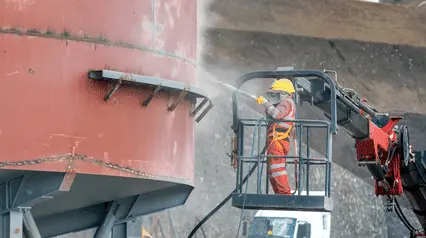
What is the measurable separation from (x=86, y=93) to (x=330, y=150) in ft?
9.57

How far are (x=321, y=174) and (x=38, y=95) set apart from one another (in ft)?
60.5

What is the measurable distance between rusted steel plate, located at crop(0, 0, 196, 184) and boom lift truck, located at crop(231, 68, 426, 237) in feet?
3.92

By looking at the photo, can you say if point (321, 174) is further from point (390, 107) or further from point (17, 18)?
point (17, 18)

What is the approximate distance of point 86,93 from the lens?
860 cm

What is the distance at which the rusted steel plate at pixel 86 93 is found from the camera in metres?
8.22

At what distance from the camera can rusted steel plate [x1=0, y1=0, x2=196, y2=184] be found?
822cm

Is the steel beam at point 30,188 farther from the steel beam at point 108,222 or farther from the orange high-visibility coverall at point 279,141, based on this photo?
the orange high-visibility coverall at point 279,141

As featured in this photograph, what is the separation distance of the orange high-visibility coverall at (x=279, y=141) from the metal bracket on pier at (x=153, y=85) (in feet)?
3.21

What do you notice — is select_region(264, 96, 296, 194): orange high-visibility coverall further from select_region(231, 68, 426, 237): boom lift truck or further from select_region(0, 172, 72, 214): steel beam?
select_region(0, 172, 72, 214): steel beam

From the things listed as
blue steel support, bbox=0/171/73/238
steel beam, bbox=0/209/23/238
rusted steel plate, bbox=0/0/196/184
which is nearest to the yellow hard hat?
rusted steel plate, bbox=0/0/196/184

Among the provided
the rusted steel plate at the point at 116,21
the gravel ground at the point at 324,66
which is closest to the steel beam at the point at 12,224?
the rusted steel plate at the point at 116,21

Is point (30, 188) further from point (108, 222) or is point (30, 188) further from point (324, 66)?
point (324, 66)

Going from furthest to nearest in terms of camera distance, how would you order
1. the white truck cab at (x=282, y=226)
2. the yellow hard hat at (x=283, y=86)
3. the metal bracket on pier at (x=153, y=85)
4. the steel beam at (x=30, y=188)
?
the white truck cab at (x=282, y=226), the yellow hard hat at (x=283, y=86), the metal bracket on pier at (x=153, y=85), the steel beam at (x=30, y=188)

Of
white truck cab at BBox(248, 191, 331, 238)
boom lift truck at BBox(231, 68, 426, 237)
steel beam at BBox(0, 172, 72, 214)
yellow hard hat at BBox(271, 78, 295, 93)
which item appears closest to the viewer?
steel beam at BBox(0, 172, 72, 214)
